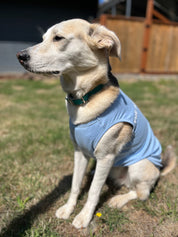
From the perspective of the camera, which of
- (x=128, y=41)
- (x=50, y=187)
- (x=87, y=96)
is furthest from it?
(x=128, y=41)

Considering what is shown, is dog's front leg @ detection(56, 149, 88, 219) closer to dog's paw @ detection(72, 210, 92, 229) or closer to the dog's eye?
dog's paw @ detection(72, 210, 92, 229)

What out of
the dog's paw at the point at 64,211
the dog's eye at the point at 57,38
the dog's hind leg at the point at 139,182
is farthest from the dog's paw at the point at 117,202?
the dog's eye at the point at 57,38

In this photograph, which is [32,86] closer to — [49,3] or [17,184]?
[49,3]

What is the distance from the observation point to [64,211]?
1925 millimetres

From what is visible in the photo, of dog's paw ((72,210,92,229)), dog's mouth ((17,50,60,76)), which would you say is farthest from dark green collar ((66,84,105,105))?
dog's paw ((72,210,92,229))

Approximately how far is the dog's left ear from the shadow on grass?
1505 mm

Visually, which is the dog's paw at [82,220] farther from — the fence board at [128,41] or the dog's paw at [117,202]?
the fence board at [128,41]

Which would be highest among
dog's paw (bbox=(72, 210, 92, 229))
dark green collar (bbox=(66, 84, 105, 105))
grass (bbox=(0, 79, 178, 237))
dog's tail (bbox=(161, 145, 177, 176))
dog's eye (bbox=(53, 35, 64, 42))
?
dog's eye (bbox=(53, 35, 64, 42))

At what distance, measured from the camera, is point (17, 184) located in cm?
225

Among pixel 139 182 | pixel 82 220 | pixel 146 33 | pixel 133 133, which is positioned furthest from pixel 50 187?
pixel 146 33

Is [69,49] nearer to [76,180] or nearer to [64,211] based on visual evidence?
[76,180]

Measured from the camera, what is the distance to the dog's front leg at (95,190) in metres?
1.74

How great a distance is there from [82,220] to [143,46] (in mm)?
7162

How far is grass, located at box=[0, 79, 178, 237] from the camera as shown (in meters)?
1.78
